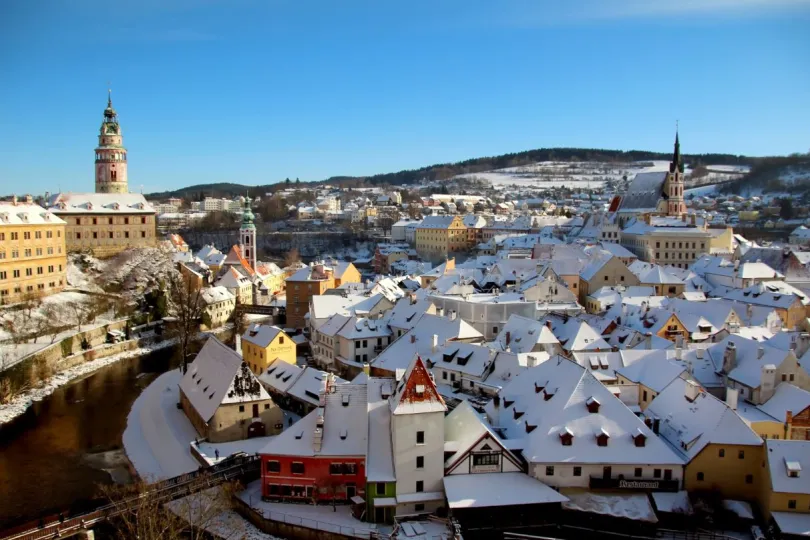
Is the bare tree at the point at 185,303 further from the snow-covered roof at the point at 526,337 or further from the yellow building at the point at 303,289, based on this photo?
the snow-covered roof at the point at 526,337

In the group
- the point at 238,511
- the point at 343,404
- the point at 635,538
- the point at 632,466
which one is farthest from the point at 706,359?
the point at 238,511

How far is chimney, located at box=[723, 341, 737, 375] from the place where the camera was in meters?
31.8

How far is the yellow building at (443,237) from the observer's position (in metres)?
100

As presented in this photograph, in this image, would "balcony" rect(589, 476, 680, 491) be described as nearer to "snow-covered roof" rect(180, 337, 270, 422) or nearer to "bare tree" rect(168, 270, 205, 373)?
"snow-covered roof" rect(180, 337, 270, 422)

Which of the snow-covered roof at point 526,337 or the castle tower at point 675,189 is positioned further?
the castle tower at point 675,189

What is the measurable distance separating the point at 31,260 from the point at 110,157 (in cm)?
2481

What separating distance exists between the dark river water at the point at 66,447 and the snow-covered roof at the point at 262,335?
745 cm

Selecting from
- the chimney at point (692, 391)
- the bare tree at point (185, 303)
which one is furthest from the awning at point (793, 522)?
the bare tree at point (185, 303)

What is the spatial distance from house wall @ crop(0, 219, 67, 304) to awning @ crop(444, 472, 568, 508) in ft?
136

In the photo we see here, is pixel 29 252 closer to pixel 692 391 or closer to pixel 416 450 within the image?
pixel 416 450

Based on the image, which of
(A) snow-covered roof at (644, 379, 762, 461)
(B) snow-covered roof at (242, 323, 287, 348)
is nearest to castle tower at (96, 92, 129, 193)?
(B) snow-covered roof at (242, 323, 287, 348)

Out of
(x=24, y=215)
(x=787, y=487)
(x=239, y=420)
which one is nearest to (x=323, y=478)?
(x=239, y=420)

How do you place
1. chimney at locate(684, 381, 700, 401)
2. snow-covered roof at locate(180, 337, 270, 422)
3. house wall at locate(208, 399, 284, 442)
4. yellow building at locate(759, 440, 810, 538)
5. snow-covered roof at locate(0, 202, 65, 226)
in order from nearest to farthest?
yellow building at locate(759, 440, 810, 538), chimney at locate(684, 381, 700, 401), house wall at locate(208, 399, 284, 442), snow-covered roof at locate(180, 337, 270, 422), snow-covered roof at locate(0, 202, 65, 226)

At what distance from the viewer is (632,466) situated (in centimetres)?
2298
